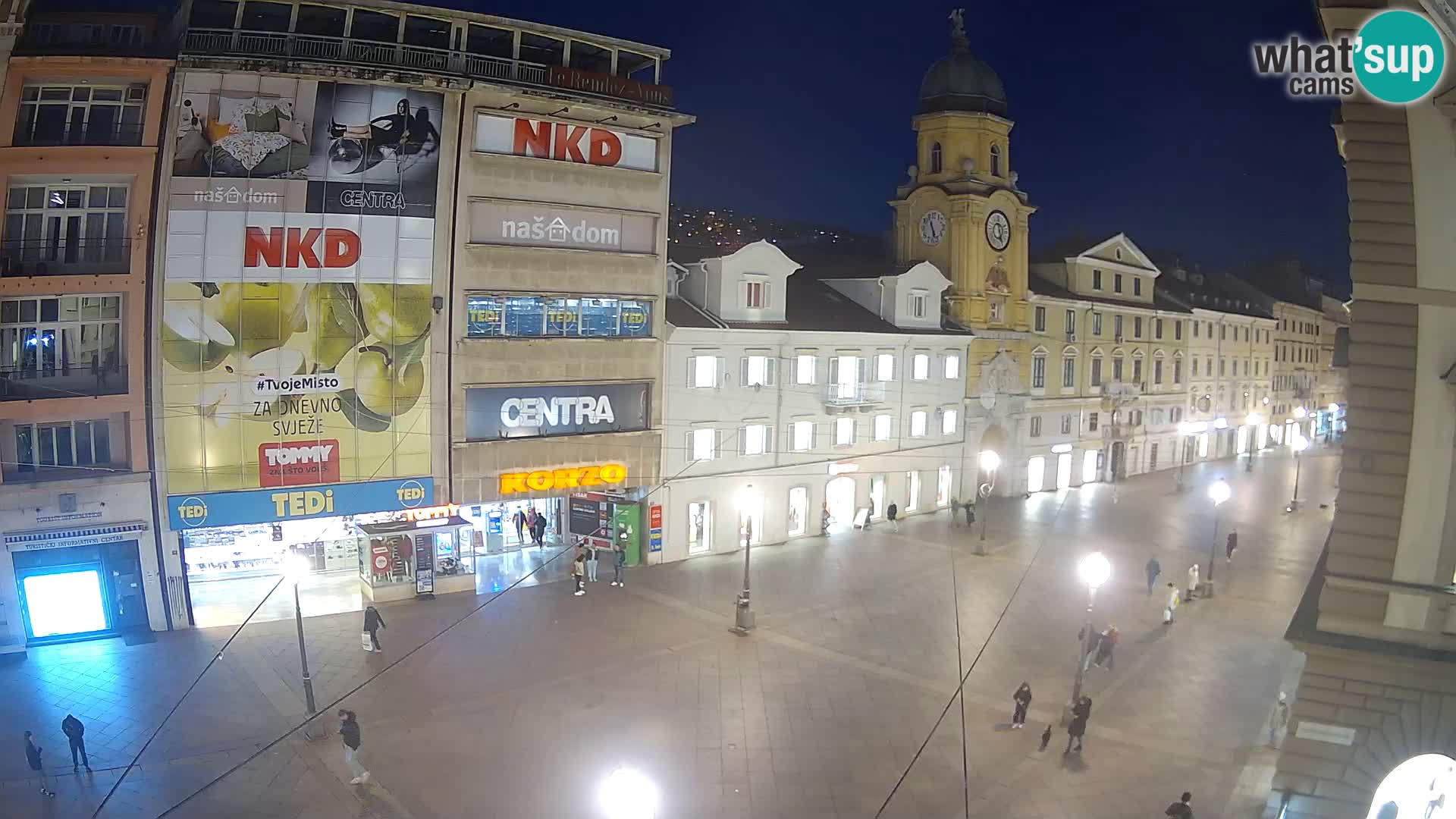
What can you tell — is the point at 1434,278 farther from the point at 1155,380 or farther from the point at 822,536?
the point at 1155,380

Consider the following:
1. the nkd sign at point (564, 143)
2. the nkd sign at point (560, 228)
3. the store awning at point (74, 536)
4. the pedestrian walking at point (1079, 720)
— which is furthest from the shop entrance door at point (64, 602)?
the pedestrian walking at point (1079, 720)

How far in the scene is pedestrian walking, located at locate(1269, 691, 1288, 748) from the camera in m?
18.3

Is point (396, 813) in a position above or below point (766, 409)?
below

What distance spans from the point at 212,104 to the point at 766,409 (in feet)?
65.7

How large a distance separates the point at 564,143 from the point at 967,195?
2151cm

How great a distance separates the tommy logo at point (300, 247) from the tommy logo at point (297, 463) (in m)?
4.94

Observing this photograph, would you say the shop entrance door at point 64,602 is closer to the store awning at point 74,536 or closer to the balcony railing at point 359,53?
the store awning at point 74,536

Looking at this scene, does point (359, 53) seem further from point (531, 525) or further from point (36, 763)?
point (36, 763)

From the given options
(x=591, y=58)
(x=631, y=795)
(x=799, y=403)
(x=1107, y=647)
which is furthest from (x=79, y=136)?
(x=1107, y=647)

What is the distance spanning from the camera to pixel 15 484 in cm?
2262

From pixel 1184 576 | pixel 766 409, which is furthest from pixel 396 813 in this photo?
pixel 1184 576

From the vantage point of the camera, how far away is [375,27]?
1065 inches

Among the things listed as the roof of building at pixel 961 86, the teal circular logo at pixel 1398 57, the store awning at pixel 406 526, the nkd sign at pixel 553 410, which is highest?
the roof of building at pixel 961 86

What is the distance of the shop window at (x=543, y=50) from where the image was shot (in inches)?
1126
